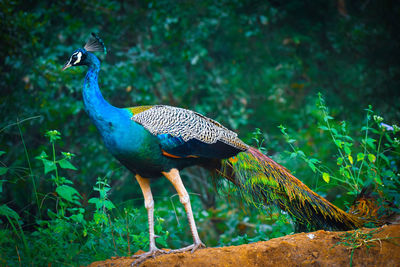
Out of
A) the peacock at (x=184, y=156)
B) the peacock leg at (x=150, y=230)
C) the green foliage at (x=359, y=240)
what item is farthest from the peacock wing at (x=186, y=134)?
the green foliage at (x=359, y=240)

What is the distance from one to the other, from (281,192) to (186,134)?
0.96 meters

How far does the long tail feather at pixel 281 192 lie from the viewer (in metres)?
3.55

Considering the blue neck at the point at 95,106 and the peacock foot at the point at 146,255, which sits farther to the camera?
the blue neck at the point at 95,106

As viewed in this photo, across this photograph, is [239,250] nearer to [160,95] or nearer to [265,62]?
[160,95]

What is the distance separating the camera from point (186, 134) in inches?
133

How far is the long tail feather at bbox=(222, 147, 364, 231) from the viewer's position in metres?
3.55

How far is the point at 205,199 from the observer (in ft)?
22.6

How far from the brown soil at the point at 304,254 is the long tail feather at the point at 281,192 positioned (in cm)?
52

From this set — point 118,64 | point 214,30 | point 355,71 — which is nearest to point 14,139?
point 118,64

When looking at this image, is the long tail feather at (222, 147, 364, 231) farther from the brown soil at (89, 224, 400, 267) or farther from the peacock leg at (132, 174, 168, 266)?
the peacock leg at (132, 174, 168, 266)

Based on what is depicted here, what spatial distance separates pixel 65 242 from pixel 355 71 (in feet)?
18.4

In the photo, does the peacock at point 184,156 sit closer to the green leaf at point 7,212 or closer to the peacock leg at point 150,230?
the peacock leg at point 150,230

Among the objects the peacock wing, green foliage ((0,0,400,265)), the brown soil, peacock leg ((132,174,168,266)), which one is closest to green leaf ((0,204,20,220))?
the brown soil

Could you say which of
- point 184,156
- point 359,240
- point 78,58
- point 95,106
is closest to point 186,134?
point 184,156
